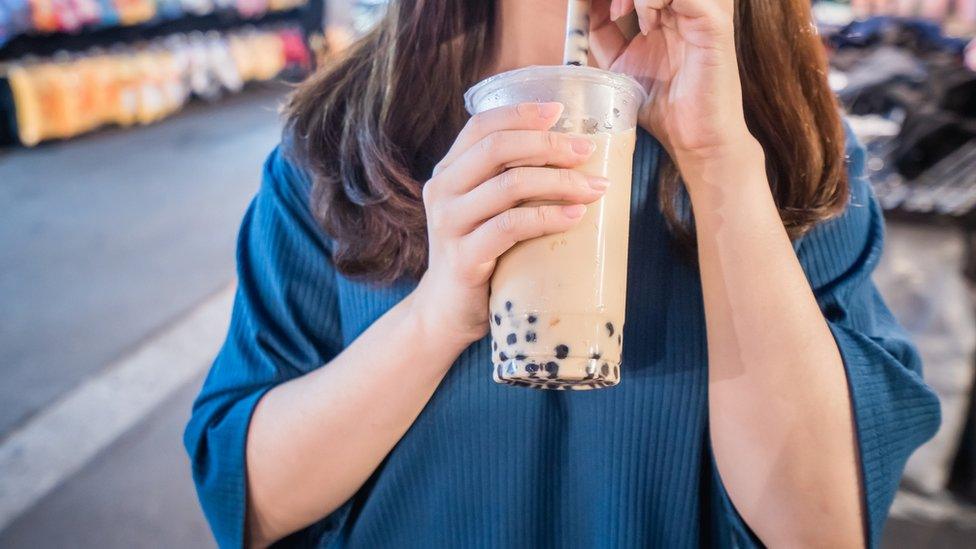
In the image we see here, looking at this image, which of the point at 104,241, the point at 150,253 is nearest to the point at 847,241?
the point at 150,253

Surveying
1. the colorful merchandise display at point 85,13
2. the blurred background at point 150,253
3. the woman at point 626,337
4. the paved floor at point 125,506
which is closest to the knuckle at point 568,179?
the woman at point 626,337

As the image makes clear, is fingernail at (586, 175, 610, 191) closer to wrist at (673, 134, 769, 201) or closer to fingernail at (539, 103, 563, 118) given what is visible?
fingernail at (539, 103, 563, 118)

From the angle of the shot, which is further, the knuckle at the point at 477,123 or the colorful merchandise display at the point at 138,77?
the colorful merchandise display at the point at 138,77

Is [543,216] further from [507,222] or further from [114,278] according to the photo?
[114,278]

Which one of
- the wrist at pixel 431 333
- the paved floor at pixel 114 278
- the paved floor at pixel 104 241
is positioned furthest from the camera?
the paved floor at pixel 104 241

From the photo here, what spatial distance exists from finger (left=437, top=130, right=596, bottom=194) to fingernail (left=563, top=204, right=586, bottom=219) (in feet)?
0.10

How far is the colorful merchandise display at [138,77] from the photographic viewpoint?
546 cm

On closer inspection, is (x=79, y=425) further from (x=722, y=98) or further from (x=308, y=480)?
(x=722, y=98)

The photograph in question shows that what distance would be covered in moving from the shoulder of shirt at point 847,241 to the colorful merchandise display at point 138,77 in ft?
19.3

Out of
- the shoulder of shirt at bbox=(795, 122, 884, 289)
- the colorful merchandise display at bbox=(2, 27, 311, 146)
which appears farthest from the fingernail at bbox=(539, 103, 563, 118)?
the colorful merchandise display at bbox=(2, 27, 311, 146)

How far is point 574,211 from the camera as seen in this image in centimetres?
57

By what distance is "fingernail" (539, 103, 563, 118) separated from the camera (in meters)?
0.56

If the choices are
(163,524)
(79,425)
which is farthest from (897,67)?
(79,425)

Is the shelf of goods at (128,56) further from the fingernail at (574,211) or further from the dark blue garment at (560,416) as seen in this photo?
the fingernail at (574,211)
